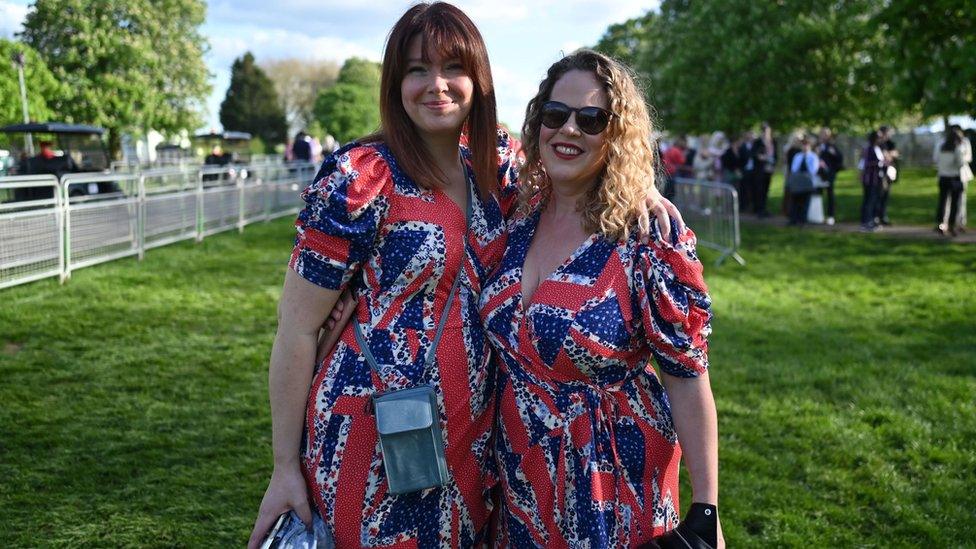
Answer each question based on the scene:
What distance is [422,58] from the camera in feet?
7.65

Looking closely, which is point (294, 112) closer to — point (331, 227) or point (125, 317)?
point (125, 317)

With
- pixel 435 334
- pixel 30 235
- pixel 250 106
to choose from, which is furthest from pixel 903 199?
pixel 250 106

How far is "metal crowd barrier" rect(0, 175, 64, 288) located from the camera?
8.80m

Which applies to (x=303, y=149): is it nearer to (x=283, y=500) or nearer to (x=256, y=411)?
(x=256, y=411)

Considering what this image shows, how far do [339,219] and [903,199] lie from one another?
77.2 feet

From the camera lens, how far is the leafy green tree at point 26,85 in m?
34.0

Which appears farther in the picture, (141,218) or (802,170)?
(802,170)

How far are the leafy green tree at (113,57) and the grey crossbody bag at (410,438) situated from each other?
142ft

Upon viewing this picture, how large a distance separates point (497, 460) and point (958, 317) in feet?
28.8

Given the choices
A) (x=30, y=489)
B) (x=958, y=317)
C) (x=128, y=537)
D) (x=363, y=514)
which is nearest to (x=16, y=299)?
(x=30, y=489)

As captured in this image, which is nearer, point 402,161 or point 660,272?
point 660,272

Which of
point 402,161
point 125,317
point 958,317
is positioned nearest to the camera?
point 402,161

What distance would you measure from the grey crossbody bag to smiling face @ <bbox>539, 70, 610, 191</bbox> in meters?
0.72

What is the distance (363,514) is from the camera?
224 cm
